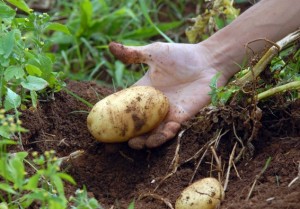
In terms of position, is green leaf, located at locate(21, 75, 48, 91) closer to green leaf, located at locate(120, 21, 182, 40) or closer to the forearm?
the forearm

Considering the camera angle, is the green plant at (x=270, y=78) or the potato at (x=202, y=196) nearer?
the potato at (x=202, y=196)

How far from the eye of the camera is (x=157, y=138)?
2.68 meters

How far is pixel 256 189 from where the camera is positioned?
229 cm

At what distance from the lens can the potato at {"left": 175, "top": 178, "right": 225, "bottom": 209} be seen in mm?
2266

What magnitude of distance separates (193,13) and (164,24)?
15.2 inches

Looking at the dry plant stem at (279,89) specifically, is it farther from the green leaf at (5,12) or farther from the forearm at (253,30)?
the green leaf at (5,12)

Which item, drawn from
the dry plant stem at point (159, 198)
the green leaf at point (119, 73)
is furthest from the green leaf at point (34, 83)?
the green leaf at point (119, 73)

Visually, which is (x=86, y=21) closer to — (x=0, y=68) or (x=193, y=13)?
(x=193, y=13)

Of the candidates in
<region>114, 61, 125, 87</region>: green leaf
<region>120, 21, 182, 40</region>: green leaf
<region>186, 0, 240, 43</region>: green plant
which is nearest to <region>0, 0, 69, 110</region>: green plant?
<region>186, 0, 240, 43</region>: green plant

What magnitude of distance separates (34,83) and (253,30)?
32.4 inches

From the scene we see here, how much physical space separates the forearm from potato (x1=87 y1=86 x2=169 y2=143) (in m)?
0.34

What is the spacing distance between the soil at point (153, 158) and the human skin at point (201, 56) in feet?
0.39

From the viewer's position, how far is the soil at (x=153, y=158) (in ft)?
7.91

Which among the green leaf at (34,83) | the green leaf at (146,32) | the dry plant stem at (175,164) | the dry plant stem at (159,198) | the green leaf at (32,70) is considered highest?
the green leaf at (32,70)
